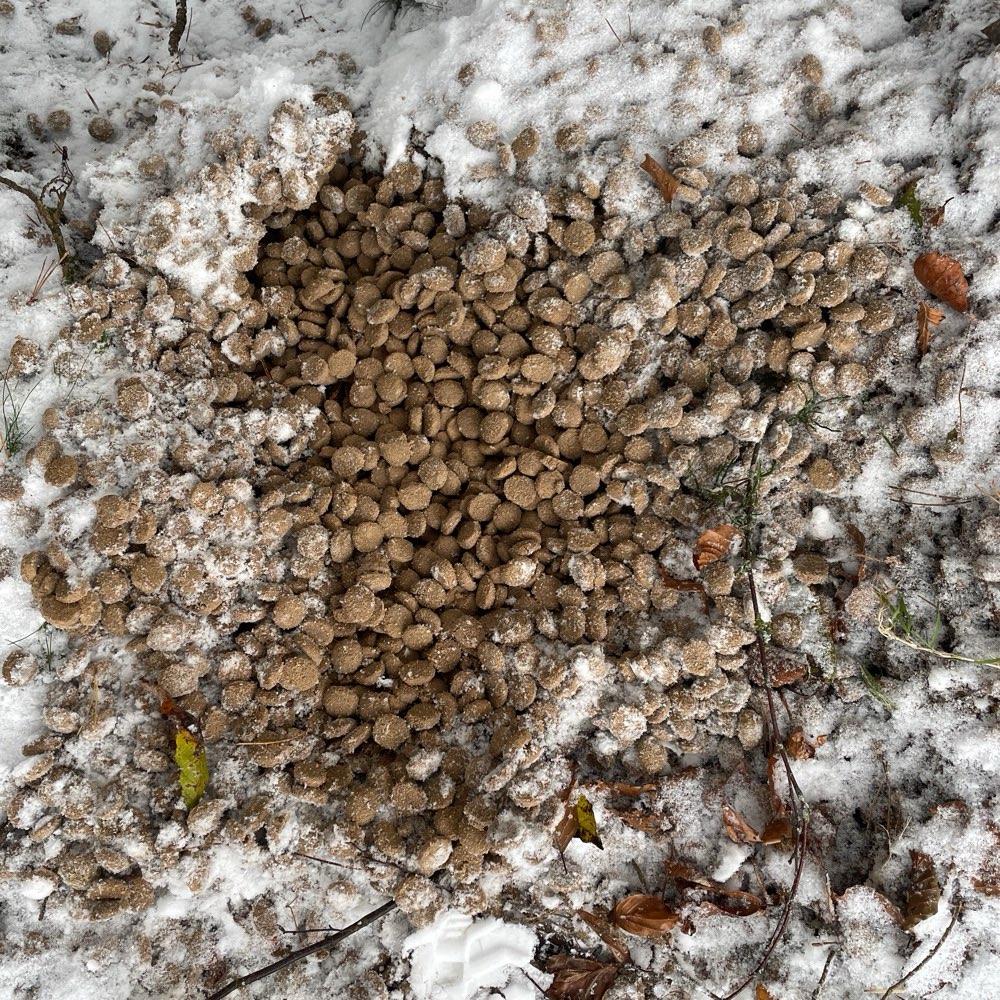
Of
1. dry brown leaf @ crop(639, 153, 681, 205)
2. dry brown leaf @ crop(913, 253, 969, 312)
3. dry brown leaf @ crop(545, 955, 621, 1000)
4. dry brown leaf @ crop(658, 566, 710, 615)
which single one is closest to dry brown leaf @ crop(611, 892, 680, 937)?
dry brown leaf @ crop(545, 955, 621, 1000)

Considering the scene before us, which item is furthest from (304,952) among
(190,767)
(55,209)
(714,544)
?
(55,209)

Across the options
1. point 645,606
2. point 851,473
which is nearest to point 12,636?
point 645,606

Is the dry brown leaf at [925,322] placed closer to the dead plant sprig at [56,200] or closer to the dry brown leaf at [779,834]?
the dry brown leaf at [779,834]

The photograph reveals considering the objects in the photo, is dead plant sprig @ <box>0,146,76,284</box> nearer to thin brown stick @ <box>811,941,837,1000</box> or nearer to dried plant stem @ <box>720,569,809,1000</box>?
dried plant stem @ <box>720,569,809,1000</box>

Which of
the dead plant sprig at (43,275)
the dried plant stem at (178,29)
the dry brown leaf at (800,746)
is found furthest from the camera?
the dried plant stem at (178,29)

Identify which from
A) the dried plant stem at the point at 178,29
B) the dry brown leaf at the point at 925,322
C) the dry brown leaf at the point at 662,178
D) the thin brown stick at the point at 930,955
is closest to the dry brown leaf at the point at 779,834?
the thin brown stick at the point at 930,955
